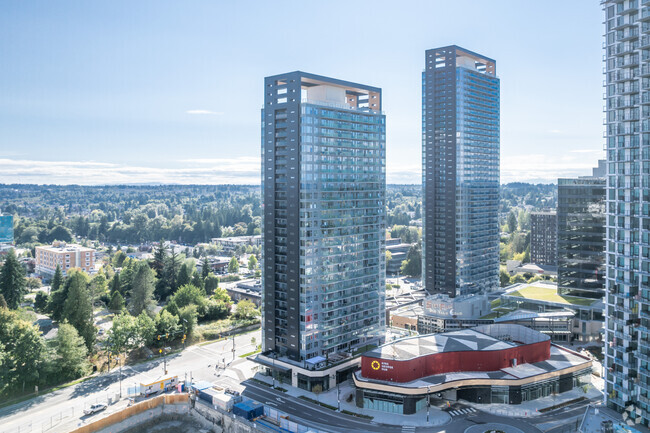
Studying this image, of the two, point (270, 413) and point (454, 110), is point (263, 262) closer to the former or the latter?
point (270, 413)

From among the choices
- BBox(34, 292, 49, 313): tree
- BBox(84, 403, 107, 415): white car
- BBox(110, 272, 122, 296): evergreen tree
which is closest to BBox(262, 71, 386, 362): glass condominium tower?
BBox(84, 403, 107, 415): white car

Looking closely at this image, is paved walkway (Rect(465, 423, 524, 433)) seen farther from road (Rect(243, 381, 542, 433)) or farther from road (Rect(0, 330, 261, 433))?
road (Rect(0, 330, 261, 433))

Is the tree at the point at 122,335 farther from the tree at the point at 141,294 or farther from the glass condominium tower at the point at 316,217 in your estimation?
the glass condominium tower at the point at 316,217

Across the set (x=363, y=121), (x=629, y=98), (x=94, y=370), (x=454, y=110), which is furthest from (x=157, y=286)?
(x=629, y=98)

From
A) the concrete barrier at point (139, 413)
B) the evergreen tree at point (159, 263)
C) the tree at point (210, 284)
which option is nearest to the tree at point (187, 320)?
the concrete barrier at point (139, 413)

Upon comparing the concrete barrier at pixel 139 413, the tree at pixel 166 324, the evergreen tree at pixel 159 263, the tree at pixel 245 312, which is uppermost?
the evergreen tree at pixel 159 263

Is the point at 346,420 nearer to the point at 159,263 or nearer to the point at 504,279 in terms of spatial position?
the point at 159,263
